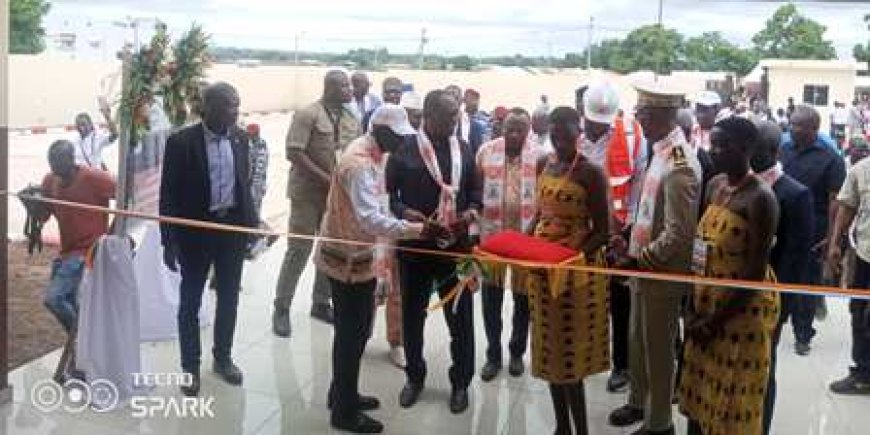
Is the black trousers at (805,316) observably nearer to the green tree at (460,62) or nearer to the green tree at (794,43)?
the green tree at (794,43)

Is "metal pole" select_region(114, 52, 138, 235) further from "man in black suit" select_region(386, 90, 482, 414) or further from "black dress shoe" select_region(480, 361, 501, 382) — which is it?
"black dress shoe" select_region(480, 361, 501, 382)

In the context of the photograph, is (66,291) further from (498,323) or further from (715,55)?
(715,55)

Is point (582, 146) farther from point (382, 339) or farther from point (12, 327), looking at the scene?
point (12, 327)

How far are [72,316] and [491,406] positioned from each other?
2.22 m

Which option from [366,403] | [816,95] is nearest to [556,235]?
[366,403]

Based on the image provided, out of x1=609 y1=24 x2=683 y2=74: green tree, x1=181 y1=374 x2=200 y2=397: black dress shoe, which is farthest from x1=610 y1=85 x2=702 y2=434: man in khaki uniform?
x1=609 y1=24 x2=683 y2=74: green tree

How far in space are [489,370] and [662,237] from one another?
1.75m

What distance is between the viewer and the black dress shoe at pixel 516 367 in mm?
5090

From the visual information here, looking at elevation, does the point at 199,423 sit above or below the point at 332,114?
below

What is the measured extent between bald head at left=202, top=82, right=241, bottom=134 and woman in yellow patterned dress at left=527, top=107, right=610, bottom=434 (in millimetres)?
1690

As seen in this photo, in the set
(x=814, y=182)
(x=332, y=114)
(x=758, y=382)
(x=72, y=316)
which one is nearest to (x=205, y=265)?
(x=72, y=316)

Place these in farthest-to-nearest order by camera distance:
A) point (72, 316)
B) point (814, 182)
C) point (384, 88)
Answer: point (384, 88), point (814, 182), point (72, 316)

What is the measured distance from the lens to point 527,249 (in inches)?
146

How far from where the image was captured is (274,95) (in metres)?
34.1
